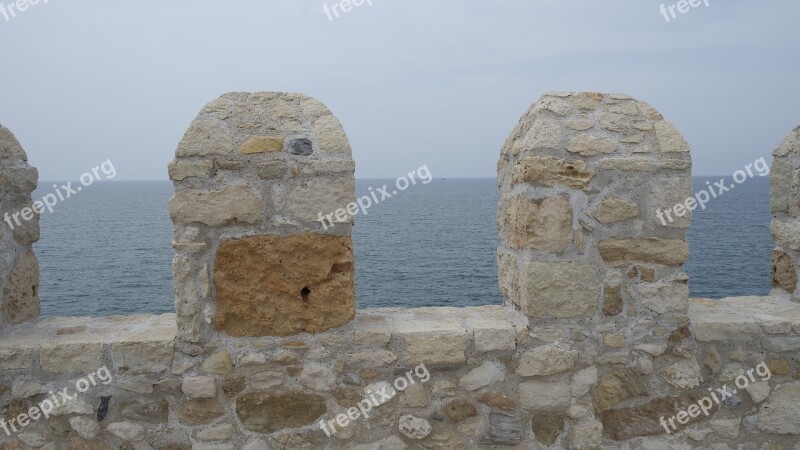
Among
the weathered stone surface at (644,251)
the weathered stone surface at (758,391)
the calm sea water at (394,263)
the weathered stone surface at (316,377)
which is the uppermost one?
the weathered stone surface at (644,251)

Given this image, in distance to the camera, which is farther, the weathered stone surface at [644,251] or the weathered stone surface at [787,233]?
the weathered stone surface at [787,233]

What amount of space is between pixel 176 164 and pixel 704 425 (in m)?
3.06

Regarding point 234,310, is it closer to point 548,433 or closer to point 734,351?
point 548,433

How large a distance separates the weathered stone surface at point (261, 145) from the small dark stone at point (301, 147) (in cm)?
5

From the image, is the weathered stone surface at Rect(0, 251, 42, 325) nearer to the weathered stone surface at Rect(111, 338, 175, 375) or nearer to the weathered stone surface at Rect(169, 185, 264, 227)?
the weathered stone surface at Rect(111, 338, 175, 375)

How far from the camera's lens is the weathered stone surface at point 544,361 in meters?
3.14

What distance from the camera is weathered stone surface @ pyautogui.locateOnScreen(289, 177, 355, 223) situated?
9.54ft

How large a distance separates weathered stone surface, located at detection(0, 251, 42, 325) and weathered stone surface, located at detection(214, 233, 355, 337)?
3.81 ft

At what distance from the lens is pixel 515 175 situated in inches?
127

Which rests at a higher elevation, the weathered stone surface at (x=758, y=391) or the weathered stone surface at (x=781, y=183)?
the weathered stone surface at (x=781, y=183)

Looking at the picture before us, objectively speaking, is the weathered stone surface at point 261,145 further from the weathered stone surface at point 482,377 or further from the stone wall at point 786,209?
the stone wall at point 786,209

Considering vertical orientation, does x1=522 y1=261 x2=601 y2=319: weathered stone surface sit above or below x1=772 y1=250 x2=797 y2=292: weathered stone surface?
above

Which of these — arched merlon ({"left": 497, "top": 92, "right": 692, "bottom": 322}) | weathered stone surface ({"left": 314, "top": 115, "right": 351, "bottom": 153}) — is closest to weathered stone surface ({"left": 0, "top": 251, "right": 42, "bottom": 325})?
weathered stone surface ({"left": 314, "top": 115, "right": 351, "bottom": 153})

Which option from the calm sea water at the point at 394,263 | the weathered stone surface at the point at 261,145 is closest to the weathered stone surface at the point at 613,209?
the weathered stone surface at the point at 261,145
